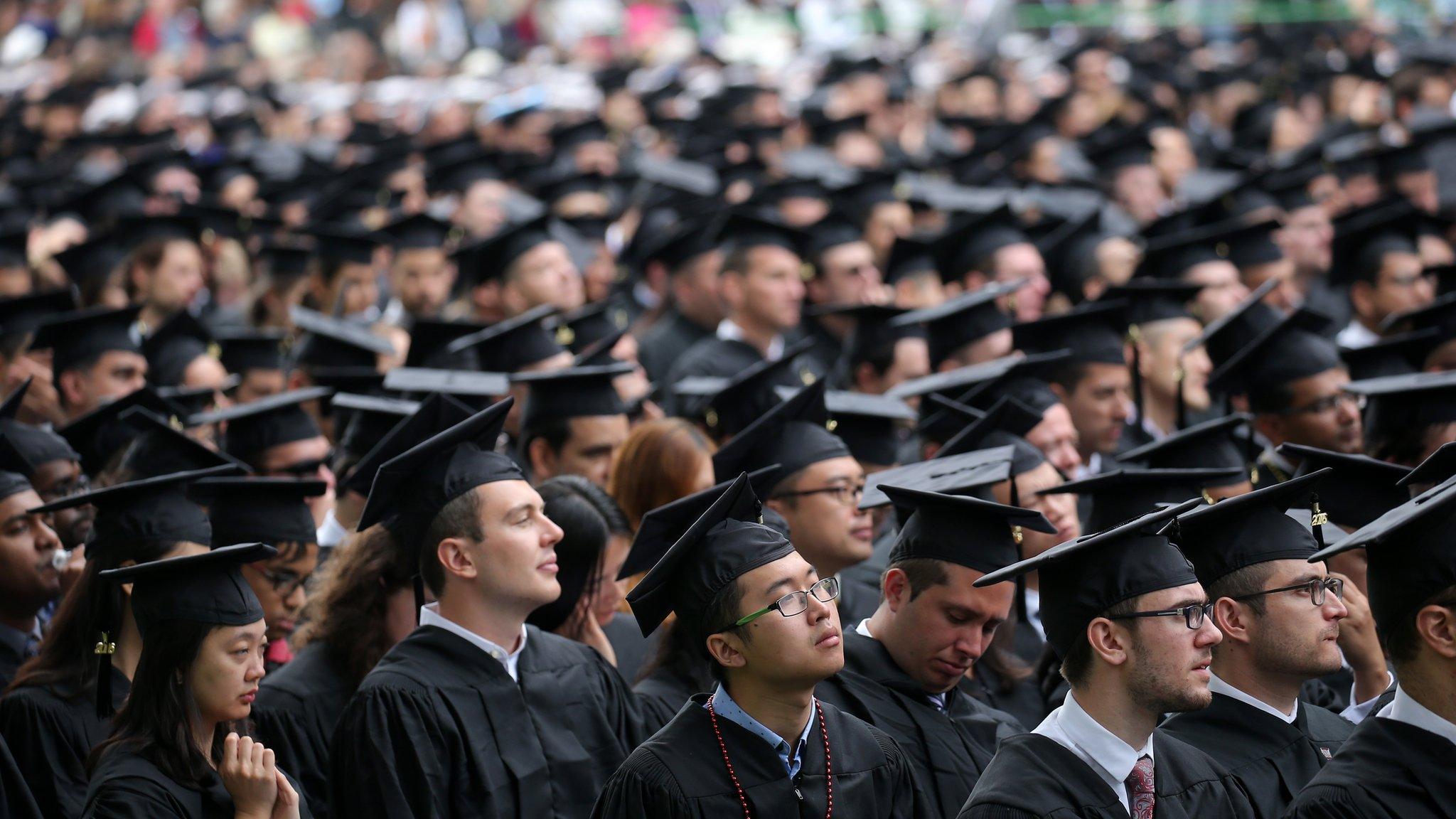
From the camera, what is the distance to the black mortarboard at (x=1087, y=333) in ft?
23.2

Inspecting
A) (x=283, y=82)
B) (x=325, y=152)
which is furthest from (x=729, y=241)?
(x=283, y=82)

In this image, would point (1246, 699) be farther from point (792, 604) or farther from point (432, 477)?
point (432, 477)

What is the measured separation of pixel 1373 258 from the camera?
344 inches

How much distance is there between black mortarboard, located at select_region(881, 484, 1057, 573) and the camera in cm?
421

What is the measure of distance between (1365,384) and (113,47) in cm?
2089

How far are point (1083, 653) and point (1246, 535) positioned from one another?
0.74m

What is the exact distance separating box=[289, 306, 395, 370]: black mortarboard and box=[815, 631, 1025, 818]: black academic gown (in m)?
3.88

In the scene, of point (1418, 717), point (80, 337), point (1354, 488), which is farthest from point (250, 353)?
point (1418, 717)

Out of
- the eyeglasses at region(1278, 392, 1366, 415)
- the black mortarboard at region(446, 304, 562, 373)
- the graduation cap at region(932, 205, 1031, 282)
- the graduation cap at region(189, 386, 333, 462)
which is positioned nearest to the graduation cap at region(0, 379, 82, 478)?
the graduation cap at region(189, 386, 333, 462)

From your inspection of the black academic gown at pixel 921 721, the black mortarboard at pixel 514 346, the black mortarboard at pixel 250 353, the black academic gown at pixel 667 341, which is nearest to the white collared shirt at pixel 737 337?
the black academic gown at pixel 667 341

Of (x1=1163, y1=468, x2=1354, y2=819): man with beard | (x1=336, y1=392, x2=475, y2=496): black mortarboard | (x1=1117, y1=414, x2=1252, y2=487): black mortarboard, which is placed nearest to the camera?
(x1=1163, y1=468, x2=1354, y2=819): man with beard

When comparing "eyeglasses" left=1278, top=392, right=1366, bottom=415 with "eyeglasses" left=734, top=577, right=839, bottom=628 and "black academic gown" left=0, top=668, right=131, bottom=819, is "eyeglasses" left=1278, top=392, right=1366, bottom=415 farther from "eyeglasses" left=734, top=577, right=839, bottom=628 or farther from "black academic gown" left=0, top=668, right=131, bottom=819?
"black academic gown" left=0, top=668, right=131, bottom=819

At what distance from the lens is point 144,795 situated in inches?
141

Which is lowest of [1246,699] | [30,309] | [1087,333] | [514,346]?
[1087,333]
